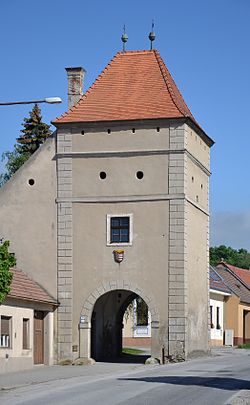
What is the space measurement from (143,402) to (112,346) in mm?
23419

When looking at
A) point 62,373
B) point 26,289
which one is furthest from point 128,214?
point 62,373

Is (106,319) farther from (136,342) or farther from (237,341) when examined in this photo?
(237,341)

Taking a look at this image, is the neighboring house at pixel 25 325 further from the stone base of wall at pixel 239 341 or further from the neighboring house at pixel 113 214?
the stone base of wall at pixel 239 341

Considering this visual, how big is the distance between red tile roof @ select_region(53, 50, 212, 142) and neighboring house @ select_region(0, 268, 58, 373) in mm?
7436

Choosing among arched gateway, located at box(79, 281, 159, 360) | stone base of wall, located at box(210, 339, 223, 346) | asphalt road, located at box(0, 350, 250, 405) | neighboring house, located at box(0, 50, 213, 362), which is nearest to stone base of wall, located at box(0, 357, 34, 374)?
asphalt road, located at box(0, 350, 250, 405)

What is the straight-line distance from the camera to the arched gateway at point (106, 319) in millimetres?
35925

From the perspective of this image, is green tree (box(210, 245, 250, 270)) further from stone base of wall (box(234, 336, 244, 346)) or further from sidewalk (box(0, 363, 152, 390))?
sidewalk (box(0, 363, 152, 390))

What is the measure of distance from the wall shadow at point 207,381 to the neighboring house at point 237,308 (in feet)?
119

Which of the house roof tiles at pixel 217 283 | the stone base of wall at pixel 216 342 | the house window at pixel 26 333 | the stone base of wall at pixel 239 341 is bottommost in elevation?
the stone base of wall at pixel 239 341

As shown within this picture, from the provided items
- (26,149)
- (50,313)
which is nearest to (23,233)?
(50,313)

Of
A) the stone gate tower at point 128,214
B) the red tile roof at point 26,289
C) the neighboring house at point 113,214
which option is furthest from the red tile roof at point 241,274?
the red tile roof at point 26,289

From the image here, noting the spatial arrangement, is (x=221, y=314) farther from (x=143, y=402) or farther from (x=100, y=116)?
(x=143, y=402)

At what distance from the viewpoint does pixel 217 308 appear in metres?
60.6

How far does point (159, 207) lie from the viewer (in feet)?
119
